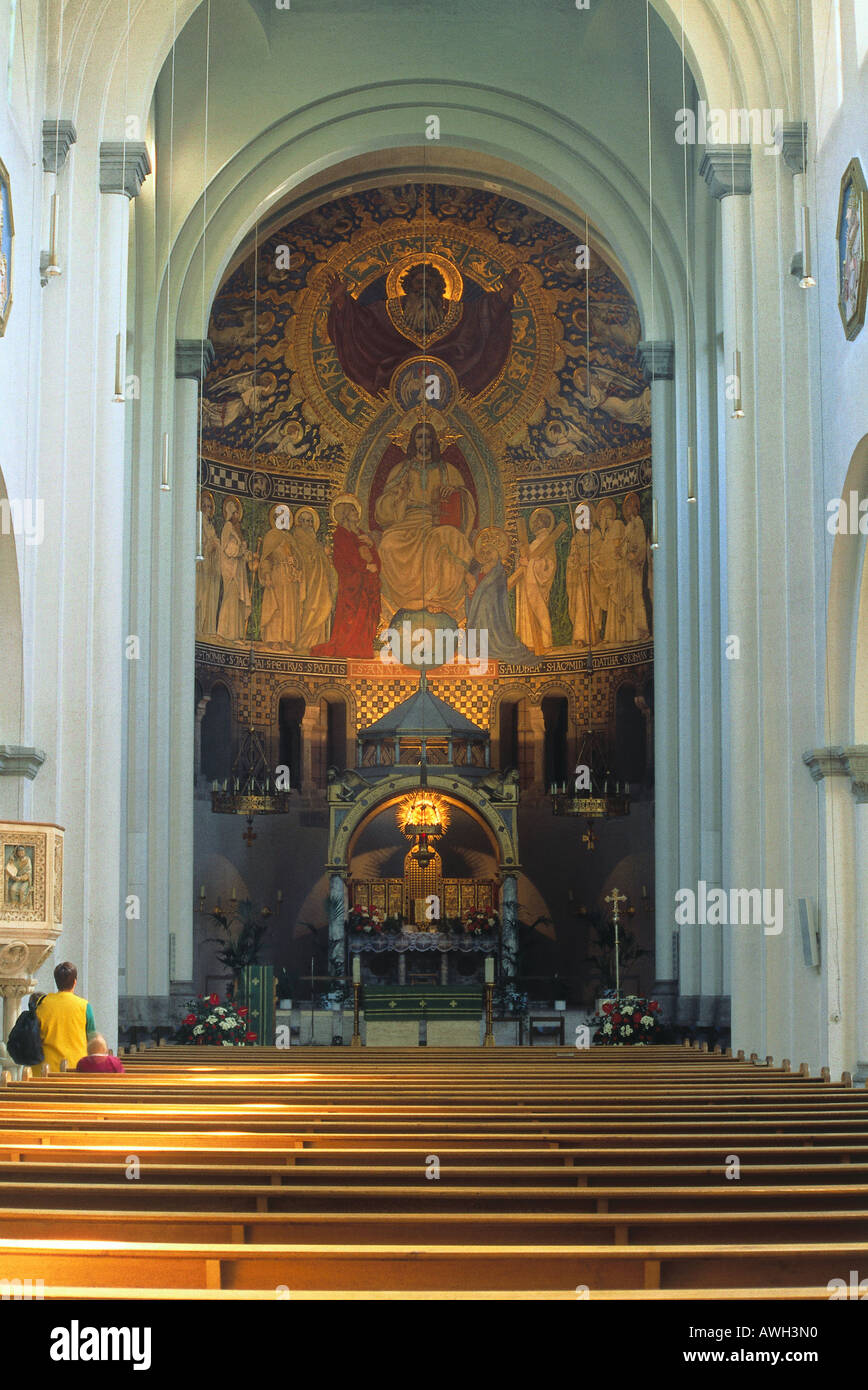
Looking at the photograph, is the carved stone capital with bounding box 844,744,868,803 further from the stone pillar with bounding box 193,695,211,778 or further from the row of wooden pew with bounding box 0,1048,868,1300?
the stone pillar with bounding box 193,695,211,778

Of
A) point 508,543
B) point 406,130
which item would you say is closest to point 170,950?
point 508,543

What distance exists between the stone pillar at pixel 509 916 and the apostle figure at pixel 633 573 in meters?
4.36

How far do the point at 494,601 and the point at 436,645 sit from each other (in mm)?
1257

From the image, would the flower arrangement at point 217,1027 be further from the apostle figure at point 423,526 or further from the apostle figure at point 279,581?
the apostle figure at point 423,526

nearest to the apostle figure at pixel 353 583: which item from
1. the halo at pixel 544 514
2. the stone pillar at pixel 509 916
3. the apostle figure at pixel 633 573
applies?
the halo at pixel 544 514

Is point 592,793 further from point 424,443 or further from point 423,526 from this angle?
point 424,443

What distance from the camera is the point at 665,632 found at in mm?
22797

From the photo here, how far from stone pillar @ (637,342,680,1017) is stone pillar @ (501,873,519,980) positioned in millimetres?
3062

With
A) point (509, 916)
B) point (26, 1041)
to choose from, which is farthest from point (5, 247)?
point (509, 916)

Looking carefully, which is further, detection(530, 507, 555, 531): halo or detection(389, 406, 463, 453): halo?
detection(389, 406, 463, 453): halo

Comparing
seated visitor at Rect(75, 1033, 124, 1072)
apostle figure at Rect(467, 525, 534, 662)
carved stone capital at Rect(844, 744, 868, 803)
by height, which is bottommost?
seated visitor at Rect(75, 1033, 124, 1072)

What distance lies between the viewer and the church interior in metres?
5.54

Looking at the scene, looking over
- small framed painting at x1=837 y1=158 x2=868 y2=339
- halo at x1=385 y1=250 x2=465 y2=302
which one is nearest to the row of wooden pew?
small framed painting at x1=837 y1=158 x2=868 y2=339
